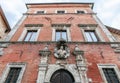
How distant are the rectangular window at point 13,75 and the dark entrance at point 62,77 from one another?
1.98 meters

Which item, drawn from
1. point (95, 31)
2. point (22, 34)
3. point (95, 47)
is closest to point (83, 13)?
point (95, 31)

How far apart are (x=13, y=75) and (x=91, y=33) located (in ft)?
21.9

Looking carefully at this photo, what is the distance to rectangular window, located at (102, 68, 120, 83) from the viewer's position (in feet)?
24.5

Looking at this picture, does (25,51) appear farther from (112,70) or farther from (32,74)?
(112,70)

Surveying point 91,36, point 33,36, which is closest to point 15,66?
point 33,36

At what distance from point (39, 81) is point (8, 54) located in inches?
126

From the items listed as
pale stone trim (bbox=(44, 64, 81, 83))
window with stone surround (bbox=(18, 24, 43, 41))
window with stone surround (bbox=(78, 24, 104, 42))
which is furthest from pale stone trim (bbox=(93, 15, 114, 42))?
window with stone surround (bbox=(18, 24, 43, 41))

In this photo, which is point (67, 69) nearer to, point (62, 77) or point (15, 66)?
point (62, 77)

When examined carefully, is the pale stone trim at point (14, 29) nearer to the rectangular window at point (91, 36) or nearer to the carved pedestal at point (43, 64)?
the carved pedestal at point (43, 64)

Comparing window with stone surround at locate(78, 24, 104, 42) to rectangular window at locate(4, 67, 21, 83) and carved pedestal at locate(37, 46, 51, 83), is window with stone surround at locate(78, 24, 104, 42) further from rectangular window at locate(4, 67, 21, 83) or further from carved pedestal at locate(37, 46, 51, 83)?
rectangular window at locate(4, 67, 21, 83)

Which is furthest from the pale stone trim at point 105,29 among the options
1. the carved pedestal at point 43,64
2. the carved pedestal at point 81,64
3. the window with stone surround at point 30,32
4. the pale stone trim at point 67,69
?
the window with stone surround at point 30,32

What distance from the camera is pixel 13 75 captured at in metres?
7.73

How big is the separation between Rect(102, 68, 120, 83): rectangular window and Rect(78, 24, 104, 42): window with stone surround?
111 inches

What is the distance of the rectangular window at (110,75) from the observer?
748cm
